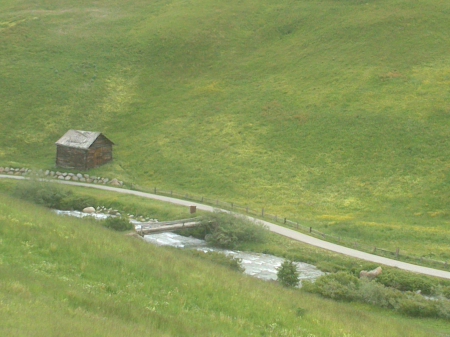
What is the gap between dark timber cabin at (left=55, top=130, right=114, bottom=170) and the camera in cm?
5400

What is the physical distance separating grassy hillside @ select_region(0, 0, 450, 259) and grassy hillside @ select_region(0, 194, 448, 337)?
A: 19.8 metres

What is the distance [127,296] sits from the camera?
15320mm

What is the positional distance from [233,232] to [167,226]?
4315 millimetres

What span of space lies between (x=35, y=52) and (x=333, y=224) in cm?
5393

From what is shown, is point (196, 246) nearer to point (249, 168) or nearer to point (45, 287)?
point (249, 168)

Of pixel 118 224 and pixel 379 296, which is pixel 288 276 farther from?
pixel 118 224

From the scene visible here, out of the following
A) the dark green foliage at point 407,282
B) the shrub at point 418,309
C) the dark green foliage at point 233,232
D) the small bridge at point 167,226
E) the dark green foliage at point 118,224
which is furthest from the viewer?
the dark green foliage at point 233,232

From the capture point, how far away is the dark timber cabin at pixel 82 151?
54000 millimetres

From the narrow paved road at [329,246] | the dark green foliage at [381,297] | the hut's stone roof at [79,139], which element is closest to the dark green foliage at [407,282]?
the narrow paved road at [329,246]

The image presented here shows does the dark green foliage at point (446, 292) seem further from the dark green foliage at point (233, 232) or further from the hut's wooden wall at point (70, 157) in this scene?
the hut's wooden wall at point (70, 157)

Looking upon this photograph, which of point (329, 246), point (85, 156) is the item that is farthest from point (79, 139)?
point (329, 246)

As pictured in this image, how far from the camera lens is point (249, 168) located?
177 feet

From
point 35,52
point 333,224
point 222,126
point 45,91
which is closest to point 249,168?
point 222,126

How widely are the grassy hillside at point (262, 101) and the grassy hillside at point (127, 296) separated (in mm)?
19817
